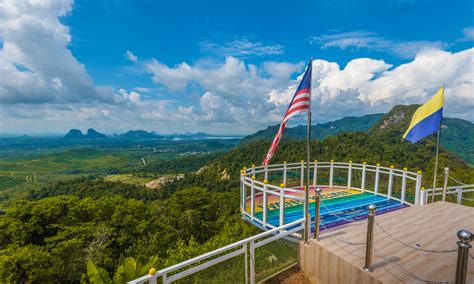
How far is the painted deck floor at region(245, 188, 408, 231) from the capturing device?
7012 mm

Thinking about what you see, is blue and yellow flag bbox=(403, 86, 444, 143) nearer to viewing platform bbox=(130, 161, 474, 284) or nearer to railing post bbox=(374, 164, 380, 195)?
viewing platform bbox=(130, 161, 474, 284)

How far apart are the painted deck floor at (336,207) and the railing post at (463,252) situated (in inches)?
154

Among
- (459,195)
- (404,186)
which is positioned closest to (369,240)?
(404,186)

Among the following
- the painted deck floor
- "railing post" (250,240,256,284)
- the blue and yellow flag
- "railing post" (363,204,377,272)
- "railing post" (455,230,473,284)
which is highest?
the blue and yellow flag

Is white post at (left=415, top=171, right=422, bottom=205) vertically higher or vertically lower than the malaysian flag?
lower

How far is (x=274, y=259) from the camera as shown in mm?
4570

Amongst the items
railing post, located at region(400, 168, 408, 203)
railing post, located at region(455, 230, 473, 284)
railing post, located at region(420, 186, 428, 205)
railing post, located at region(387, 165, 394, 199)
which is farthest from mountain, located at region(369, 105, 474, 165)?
railing post, located at region(455, 230, 473, 284)

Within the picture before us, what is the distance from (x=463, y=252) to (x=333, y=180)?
8.63 metres

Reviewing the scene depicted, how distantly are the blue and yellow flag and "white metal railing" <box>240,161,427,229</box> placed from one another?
1546mm

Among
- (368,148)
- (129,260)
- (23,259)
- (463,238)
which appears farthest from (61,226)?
(368,148)

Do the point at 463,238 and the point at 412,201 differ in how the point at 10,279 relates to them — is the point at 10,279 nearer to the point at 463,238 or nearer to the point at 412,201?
the point at 463,238

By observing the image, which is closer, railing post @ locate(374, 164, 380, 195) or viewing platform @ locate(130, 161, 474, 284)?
viewing platform @ locate(130, 161, 474, 284)

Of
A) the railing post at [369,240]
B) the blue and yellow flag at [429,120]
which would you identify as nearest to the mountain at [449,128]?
the blue and yellow flag at [429,120]

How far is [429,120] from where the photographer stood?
711cm
